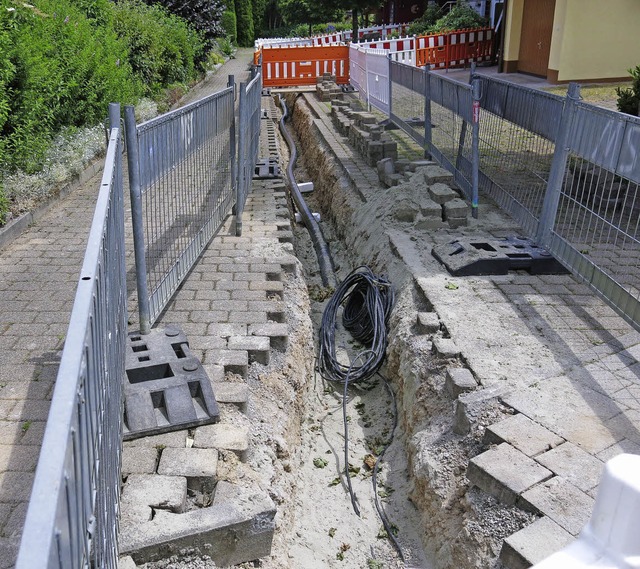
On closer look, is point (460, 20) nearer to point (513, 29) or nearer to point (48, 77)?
point (513, 29)

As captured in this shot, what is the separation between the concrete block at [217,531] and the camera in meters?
3.16

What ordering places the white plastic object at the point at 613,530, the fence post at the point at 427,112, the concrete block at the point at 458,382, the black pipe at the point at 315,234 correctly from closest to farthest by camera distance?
the white plastic object at the point at 613,530, the concrete block at the point at 458,382, the black pipe at the point at 315,234, the fence post at the point at 427,112

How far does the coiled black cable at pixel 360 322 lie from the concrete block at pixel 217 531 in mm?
2542

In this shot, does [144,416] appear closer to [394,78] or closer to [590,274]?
[590,274]

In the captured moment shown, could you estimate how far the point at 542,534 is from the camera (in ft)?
10.8

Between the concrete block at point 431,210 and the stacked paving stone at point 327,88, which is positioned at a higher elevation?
the stacked paving stone at point 327,88

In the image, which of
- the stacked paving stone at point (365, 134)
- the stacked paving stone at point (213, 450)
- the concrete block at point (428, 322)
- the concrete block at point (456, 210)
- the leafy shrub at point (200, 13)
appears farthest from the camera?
the leafy shrub at point (200, 13)

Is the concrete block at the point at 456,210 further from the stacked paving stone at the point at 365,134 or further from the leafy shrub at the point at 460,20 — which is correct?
the leafy shrub at the point at 460,20

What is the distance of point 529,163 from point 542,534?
471 centimetres

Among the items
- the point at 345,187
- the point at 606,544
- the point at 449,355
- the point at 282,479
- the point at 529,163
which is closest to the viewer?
the point at 606,544

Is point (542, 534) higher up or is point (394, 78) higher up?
point (394, 78)

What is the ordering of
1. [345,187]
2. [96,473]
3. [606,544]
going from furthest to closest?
[345,187]
[96,473]
[606,544]

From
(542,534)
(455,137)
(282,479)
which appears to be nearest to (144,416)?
(282,479)

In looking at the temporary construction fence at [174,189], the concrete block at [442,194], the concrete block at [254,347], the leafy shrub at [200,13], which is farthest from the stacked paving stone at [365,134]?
the leafy shrub at [200,13]
